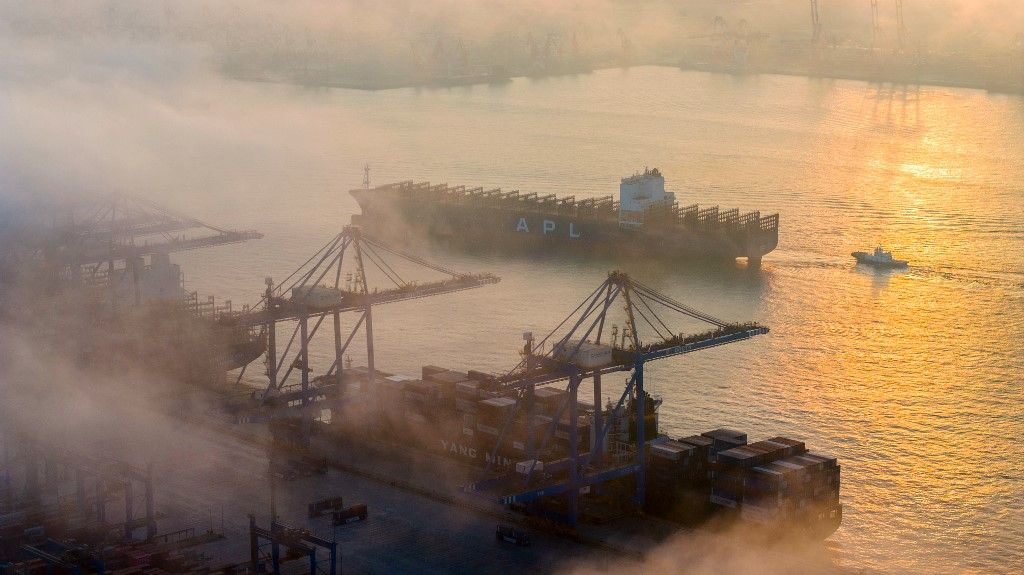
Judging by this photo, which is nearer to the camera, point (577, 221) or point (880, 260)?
point (880, 260)

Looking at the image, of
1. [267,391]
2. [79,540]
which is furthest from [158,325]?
[79,540]

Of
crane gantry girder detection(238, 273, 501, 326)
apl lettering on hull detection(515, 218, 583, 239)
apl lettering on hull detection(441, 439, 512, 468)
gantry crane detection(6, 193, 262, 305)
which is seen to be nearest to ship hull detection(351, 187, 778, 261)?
apl lettering on hull detection(515, 218, 583, 239)

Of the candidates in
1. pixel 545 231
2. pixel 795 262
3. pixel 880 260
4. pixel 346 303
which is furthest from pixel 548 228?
pixel 346 303

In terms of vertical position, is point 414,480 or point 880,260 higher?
point 880,260

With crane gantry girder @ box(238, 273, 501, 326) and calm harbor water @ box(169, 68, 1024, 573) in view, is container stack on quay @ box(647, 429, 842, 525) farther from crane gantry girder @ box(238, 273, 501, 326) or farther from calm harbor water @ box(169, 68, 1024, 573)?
crane gantry girder @ box(238, 273, 501, 326)

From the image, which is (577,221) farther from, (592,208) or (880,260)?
(880,260)

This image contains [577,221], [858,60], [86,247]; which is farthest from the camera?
[858,60]
